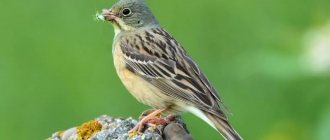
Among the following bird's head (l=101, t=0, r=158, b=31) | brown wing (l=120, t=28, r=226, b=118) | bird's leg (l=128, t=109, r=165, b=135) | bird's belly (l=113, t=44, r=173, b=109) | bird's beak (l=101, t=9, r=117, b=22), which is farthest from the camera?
bird's head (l=101, t=0, r=158, b=31)

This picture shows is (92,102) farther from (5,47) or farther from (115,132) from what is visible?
(115,132)

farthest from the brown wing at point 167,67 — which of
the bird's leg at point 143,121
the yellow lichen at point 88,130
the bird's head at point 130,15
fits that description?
the yellow lichen at point 88,130

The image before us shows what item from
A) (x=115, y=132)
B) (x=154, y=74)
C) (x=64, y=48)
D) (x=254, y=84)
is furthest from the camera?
(x=64, y=48)

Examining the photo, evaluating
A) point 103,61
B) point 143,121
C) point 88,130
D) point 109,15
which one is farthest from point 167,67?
point 103,61

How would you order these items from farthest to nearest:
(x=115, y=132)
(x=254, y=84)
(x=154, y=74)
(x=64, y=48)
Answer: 1. (x=64, y=48)
2. (x=254, y=84)
3. (x=154, y=74)
4. (x=115, y=132)

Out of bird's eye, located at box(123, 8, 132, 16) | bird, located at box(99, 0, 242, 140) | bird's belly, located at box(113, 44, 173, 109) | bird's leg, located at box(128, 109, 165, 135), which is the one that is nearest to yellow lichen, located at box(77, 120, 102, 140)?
bird's leg, located at box(128, 109, 165, 135)

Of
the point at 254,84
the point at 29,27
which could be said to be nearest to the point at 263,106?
the point at 254,84

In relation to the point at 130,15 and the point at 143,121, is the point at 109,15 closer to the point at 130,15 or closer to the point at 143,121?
the point at 130,15

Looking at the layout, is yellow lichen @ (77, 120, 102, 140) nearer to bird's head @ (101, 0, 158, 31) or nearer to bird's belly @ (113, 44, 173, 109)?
bird's belly @ (113, 44, 173, 109)
